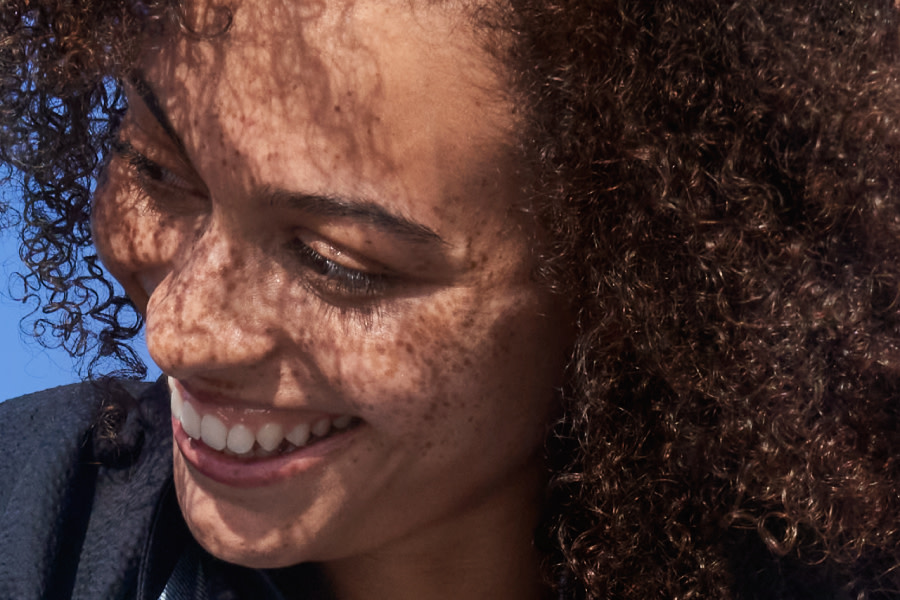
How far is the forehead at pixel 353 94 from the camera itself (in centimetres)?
110

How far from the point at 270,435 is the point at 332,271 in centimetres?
21

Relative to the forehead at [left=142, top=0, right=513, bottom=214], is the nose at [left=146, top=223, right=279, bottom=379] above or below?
below

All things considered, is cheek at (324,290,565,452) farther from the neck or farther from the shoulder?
the shoulder

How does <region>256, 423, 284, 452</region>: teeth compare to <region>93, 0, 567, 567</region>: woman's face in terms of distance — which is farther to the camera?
<region>256, 423, 284, 452</region>: teeth

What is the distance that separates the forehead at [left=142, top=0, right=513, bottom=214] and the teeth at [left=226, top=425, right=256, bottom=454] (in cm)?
29

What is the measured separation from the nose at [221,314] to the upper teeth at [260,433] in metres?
0.09

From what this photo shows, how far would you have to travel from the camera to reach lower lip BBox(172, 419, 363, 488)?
4.06 ft

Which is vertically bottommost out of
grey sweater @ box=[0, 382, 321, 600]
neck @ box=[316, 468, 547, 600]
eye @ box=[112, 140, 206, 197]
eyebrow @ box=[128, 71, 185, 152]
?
neck @ box=[316, 468, 547, 600]

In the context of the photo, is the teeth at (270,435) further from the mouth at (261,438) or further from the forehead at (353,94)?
the forehead at (353,94)

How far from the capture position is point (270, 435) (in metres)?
1.24

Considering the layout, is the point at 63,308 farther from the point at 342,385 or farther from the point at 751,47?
the point at 751,47

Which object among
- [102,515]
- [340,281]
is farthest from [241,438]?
[102,515]

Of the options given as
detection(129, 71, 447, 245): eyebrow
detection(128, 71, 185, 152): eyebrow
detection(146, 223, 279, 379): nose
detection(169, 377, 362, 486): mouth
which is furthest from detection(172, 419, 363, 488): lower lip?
detection(128, 71, 185, 152): eyebrow

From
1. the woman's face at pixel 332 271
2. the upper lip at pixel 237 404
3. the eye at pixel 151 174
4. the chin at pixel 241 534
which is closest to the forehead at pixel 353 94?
the woman's face at pixel 332 271
